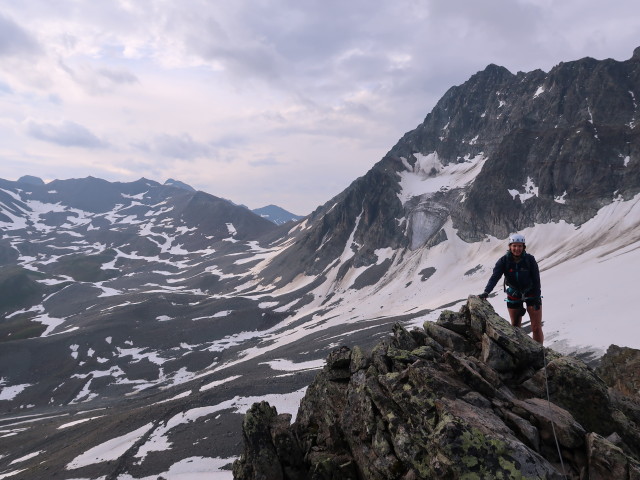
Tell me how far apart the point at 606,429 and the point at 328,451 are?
866cm

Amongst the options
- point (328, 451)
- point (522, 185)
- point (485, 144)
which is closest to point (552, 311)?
point (328, 451)

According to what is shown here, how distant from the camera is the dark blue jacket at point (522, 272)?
13.8 m

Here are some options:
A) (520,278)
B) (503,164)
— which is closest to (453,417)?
(520,278)

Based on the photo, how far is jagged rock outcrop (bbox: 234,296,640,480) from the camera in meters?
9.07

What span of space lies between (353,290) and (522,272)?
110m

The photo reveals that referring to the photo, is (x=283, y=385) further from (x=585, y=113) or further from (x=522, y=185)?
(x=585, y=113)

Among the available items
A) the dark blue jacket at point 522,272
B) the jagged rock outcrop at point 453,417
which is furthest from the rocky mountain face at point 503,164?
the jagged rock outcrop at point 453,417

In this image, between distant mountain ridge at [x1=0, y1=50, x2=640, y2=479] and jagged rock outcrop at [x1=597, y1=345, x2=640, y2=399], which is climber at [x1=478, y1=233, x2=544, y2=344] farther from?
distant mountain ridge at [x1=0, y1=50, x2=640, y2=479]

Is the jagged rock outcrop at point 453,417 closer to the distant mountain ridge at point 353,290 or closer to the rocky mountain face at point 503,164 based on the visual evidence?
the distant mountain ridge at point 353,290

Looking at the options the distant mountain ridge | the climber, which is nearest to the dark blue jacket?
the climber

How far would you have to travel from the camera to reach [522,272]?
13.9 metres

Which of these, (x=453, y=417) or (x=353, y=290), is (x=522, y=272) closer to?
(x=453, y=417)

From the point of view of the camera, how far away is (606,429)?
11125 millimetres

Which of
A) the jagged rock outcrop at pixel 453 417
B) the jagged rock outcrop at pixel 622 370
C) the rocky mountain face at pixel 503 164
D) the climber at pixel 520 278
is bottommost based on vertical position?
the jagged rock outcrop at pixel 622 370
